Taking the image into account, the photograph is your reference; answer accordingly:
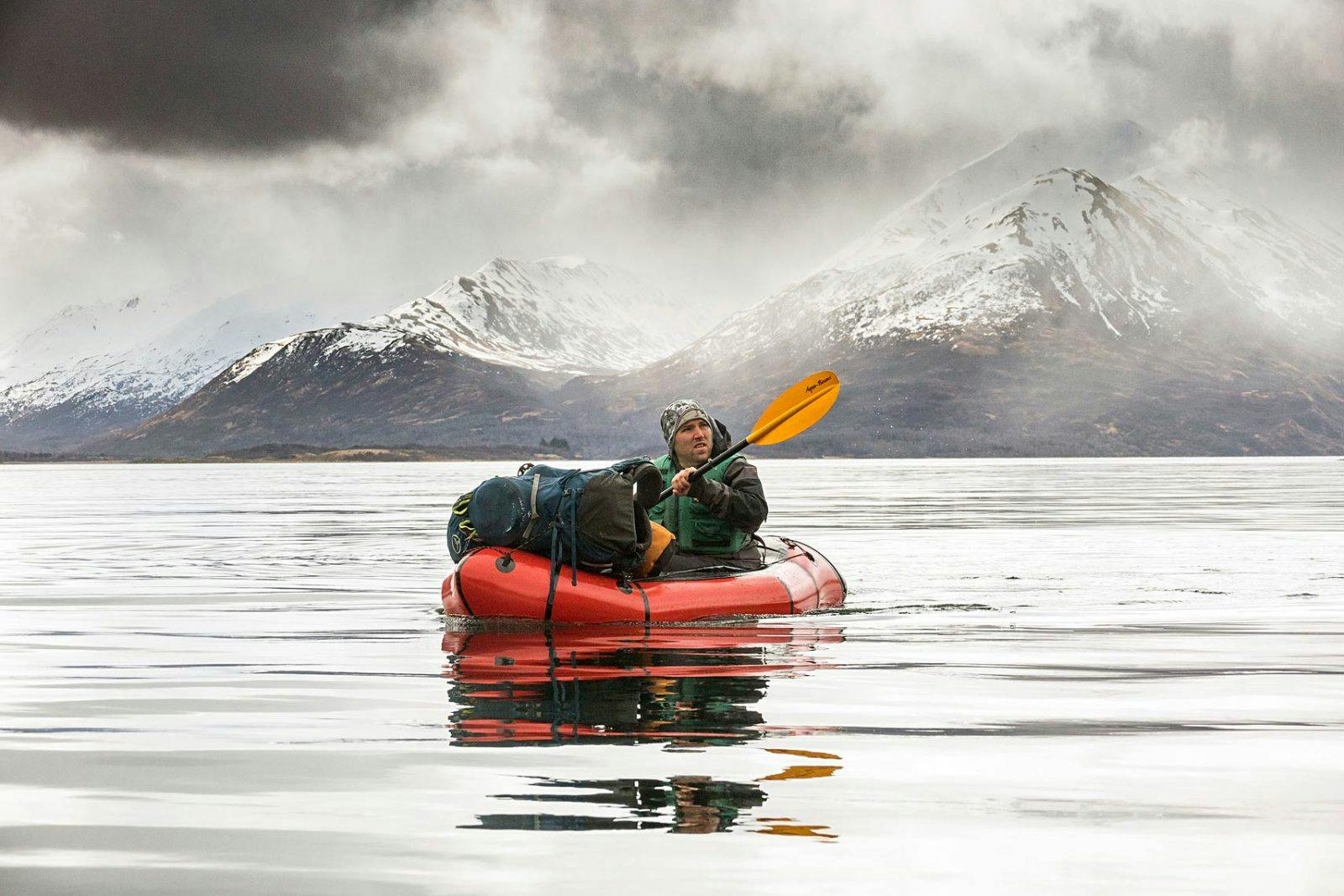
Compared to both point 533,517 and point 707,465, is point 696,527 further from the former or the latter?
point 533,517

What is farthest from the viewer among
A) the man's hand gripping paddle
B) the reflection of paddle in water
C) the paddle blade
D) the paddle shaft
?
the paddle blade

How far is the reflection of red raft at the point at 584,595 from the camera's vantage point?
14594 mm

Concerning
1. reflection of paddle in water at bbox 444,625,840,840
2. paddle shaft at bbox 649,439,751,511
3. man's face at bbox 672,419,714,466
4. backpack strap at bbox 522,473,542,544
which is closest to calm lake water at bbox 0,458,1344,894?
reflection of paddle in water at bbox 444,625,840,840

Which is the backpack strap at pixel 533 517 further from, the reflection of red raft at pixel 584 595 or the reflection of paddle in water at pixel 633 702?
the reflection of paddle in water at pixel 633 702

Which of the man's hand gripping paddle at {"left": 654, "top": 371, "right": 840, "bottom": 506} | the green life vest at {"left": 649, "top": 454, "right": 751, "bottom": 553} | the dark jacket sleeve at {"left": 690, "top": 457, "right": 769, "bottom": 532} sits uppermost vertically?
the man's hand gripping paddle at {"left": 654, "top": 371, "right": 840, "bottom": 506}

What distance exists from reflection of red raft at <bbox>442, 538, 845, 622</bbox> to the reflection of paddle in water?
7.0 inches

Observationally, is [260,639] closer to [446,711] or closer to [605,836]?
[446,711]

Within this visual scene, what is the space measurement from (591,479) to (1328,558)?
14798mm

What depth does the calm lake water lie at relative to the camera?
19.9 ft

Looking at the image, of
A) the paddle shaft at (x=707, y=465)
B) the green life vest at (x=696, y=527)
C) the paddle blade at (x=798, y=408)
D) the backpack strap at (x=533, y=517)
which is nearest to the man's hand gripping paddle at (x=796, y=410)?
the paddle blade at (x=798, y=408)

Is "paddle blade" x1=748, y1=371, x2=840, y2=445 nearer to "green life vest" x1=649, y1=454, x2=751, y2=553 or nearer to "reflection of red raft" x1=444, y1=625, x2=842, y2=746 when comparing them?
"green life vest" x1=649, y1=454, x2=751, y2=553

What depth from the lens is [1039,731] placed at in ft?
29.7

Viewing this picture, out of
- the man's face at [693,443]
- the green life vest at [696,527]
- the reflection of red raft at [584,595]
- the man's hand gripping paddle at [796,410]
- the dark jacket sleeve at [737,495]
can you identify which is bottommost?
the reflection of red raft at [584,595]

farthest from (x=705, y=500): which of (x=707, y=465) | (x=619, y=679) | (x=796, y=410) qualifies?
(x=796, y=410)
